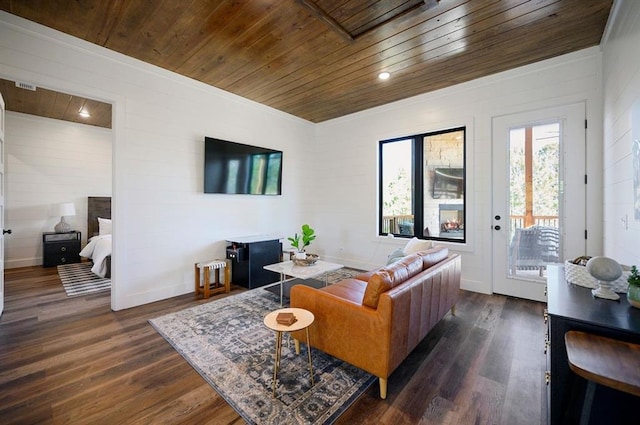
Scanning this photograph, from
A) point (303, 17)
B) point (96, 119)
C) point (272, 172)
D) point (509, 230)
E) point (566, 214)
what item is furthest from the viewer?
point (96, 119)

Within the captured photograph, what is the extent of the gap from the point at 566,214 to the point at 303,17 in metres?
3.59

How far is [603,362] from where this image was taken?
3.17ft

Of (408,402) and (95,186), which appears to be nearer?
(408,402)

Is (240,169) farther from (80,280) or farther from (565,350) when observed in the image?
(565,350)

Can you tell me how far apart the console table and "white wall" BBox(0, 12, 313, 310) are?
12.7 feet

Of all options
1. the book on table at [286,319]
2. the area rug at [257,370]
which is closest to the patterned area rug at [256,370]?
the area rug at [257,370]

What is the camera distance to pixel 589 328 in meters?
1.19

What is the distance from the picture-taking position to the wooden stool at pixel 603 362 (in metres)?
0.88

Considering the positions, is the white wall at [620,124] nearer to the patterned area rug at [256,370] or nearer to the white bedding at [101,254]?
the patterned area rug at [256,370]

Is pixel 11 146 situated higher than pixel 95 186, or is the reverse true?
pixel 11 146

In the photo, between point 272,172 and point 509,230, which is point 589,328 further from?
point 272,172

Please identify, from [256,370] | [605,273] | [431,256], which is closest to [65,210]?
[256,370]

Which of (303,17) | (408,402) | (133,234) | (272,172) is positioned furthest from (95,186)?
(408,402)

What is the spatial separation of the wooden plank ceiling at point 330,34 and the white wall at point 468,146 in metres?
0.23
